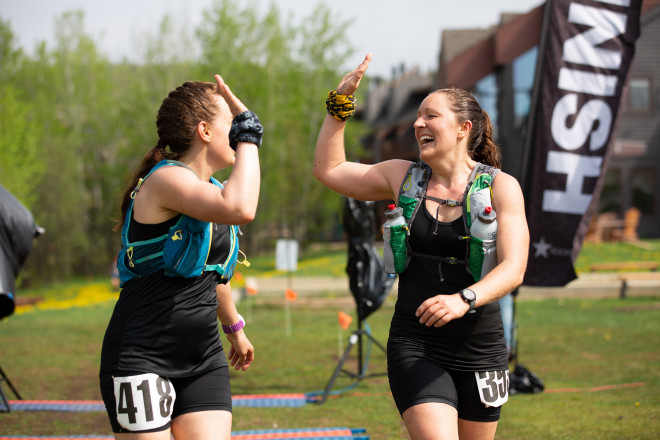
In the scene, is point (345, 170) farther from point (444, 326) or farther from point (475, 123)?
point (444, 326)

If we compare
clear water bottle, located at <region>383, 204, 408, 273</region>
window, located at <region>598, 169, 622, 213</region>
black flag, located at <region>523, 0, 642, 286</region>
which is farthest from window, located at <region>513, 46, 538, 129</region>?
clear water bottle, located at <region>383, 204, 408, 273</region>

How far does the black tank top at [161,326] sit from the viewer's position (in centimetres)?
274

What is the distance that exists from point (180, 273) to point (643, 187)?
98.9ft

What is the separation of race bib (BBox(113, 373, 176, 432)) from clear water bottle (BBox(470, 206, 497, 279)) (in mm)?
1484

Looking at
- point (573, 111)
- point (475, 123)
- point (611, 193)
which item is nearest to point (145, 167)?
point (475, 123)

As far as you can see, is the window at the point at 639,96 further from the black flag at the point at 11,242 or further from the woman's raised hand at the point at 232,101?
the woman's raised hand at the point at 232,101

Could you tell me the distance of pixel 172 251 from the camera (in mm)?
2738

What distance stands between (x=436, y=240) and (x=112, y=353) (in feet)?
4.88

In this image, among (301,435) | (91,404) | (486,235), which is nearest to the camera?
(486,235)

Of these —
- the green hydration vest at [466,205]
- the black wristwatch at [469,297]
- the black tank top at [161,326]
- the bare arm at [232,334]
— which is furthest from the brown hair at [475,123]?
the bare arm at [232,334]

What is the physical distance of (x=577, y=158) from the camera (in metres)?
6.68

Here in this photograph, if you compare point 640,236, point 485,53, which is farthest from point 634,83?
point 485,53

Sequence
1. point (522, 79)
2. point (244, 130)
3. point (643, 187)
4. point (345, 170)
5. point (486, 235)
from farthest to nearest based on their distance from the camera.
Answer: point (643, 187) → point (522, 79) → point (345, 170) → point (486, 235) → point (244, 130)

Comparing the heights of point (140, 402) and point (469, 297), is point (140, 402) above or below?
below
